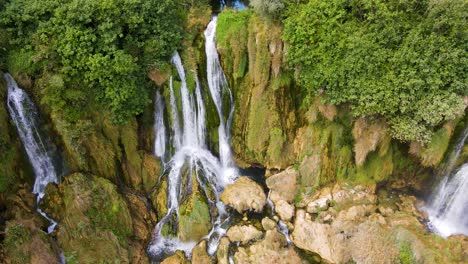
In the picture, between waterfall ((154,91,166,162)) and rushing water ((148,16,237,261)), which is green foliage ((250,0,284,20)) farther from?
waterfall ((154,91,166,162))

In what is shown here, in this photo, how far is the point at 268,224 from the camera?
49.4ft

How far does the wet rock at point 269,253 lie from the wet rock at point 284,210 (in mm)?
1135

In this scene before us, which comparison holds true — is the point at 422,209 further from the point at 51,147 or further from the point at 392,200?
the point at 51,147

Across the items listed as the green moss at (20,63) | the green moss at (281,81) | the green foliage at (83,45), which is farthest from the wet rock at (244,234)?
the green moss at (20,63)

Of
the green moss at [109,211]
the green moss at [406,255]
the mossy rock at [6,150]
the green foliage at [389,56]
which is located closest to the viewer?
the green foliage at [389,56]

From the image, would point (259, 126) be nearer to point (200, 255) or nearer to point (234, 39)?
point (234, 39)

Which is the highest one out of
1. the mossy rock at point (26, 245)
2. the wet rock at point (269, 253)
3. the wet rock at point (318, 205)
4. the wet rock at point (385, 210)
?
the wet rock at point (385, 210)

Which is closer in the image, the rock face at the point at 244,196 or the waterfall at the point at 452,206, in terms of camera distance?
the waterfall at the point at 452,206

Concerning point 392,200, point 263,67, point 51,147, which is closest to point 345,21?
point 263,67

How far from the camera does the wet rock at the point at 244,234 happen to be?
48.0ft

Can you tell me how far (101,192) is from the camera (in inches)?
587

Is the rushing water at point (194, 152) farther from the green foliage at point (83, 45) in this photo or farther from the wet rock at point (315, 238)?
the wet rock at point (315, 238)

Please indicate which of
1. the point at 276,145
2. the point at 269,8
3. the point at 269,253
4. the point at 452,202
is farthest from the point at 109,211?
the point at 452,202

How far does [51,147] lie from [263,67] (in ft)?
33.1
